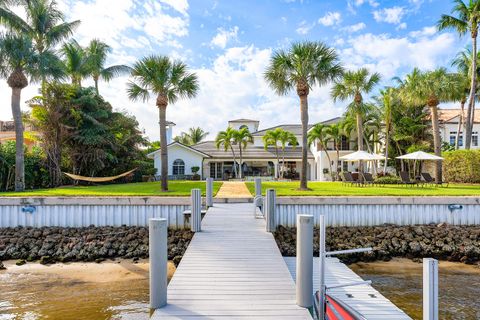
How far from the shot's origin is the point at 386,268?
10.4 metres

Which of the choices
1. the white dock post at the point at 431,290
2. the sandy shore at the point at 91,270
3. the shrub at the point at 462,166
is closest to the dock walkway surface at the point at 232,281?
the white dock post at the point at 431,290

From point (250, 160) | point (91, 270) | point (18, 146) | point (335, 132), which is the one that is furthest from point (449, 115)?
point (18, 146)

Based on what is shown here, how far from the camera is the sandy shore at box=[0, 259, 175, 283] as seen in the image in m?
9.52

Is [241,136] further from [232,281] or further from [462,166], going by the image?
[232,281]

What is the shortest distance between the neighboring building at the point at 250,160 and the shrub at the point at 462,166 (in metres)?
→ 11.2

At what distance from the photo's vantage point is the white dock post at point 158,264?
4832mm

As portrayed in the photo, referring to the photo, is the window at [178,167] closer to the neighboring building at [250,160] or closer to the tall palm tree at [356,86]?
the neighboring building at [250,160]

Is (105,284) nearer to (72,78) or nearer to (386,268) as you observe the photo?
(386,268)

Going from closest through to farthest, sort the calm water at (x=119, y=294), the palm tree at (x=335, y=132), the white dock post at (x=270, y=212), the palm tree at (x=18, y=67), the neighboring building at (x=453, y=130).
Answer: the calm water at (x=119, y=294) < the white dock post at (x=270, y=212) < the palm tree at (x=18, y=67) < the palm tree at (x=335, y=132) < the neighboring building at (x=453, y=130)

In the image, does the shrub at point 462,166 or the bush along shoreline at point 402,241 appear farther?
the shrub at point 462,166

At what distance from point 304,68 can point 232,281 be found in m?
13.1

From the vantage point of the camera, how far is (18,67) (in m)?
18.1

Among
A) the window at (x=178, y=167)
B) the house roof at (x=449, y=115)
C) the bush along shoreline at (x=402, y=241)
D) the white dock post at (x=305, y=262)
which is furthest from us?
the house roof at (x=449, y=115)

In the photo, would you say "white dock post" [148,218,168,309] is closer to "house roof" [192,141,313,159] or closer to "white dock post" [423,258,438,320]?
"white dock post" [423,258,438,320]
